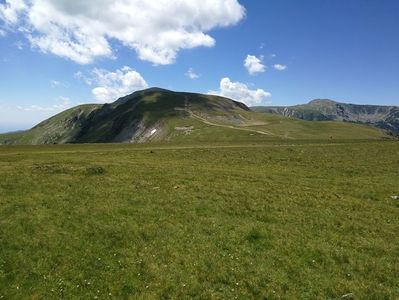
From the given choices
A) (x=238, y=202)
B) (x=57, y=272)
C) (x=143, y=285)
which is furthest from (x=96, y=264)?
Answer: (x=238, y=202)

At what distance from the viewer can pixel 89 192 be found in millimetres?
31469

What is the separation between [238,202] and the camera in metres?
29.9

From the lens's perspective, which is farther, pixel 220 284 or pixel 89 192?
pixel 89 192

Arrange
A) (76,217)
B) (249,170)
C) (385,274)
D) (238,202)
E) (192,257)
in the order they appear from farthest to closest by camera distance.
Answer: (249,170) → (238,202) → (76,217) → (192,257) → (385,274)

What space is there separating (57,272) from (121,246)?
4.05m

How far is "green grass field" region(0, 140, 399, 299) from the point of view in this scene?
16.9 meters

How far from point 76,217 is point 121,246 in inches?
216

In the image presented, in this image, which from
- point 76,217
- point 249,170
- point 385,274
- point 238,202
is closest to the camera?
point 385,274

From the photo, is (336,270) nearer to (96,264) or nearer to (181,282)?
(181,282)

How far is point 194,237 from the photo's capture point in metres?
22.3

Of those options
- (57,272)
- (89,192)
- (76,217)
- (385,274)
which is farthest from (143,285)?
(89,192)

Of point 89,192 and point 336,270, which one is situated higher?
point 89,192

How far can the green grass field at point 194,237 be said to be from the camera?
666 inches

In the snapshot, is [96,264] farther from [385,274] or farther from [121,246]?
[385,274]
